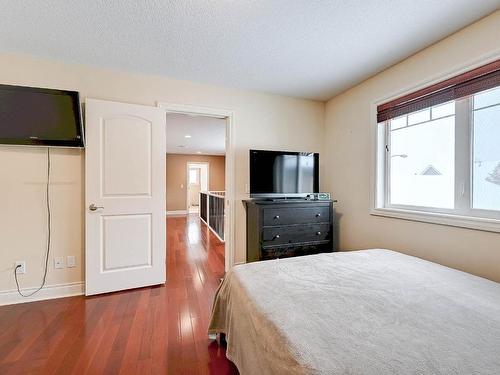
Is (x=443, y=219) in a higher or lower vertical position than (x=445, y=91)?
lower

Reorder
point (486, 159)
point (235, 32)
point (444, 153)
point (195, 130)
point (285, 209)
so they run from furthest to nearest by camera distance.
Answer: point (195, 130), point (285, 209), point (444, 153), point (235, 32), point (486, 159)

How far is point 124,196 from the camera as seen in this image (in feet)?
8.05

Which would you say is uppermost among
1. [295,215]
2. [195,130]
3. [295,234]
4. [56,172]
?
[195,130]

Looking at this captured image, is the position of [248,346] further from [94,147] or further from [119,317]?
[94,147]

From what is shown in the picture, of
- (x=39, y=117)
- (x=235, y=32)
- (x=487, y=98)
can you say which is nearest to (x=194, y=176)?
(x=39, y=117)

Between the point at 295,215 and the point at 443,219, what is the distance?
4.23 feet

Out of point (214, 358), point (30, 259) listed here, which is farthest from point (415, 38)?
point (30, 259)

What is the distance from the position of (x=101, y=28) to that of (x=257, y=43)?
1233 mm

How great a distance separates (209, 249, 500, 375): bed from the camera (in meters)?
0.70

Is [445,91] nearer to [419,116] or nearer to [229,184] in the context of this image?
[419,116]

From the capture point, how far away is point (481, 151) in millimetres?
1744

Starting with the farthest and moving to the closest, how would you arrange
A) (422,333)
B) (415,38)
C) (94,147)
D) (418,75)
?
1. (94,147)
2. (418,75)
3. (415,38)
4. (422,333)

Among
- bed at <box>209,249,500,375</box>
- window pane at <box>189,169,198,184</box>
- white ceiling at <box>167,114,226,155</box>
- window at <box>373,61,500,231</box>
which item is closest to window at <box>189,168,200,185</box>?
window pane at <box>189,169,198,184</box>

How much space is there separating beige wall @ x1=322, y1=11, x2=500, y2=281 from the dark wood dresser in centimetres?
40
